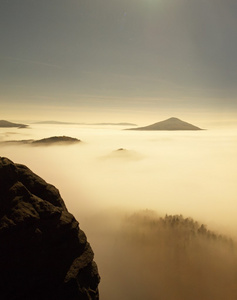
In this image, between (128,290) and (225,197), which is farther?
(225,197)

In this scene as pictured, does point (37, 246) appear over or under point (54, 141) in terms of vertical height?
over

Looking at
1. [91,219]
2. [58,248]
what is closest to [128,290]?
[58,248]

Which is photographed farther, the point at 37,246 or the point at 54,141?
the point at 54,141

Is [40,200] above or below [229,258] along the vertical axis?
above

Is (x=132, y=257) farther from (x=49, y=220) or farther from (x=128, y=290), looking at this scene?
(x=49, y=220)

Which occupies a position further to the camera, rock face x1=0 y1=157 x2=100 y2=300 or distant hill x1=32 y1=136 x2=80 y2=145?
distant hill x1=32 y1=136 x2=80 y2=145

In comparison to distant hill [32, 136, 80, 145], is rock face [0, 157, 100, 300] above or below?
above

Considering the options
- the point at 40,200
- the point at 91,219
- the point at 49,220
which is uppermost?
the point at 40,200

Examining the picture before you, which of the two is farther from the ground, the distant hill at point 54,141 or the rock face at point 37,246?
the rock face at point 37,246
